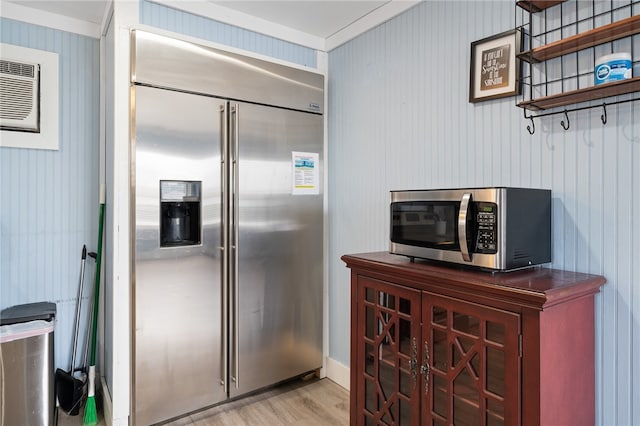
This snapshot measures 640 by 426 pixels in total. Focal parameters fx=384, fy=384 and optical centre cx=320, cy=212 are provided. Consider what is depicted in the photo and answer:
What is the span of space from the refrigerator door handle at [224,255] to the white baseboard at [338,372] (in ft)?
2.58

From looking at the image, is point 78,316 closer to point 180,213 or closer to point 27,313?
point 27,313

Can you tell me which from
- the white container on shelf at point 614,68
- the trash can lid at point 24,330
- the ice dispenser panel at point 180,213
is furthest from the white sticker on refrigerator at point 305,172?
the white container on shelf at point 614,68

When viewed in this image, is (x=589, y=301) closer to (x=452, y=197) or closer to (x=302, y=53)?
(x=452, y=197)

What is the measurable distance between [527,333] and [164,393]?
1.92m

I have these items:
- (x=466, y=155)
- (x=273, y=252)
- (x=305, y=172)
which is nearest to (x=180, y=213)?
(x=273, y=252)

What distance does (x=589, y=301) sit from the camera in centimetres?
146

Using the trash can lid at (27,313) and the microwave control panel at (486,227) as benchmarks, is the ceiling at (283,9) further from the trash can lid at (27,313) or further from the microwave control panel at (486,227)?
the trash can lid at (27,313)

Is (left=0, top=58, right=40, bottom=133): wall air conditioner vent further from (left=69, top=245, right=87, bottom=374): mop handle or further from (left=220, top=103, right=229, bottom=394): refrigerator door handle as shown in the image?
(left=220, top=103, right=229, bottom=394): refrigerator door handle

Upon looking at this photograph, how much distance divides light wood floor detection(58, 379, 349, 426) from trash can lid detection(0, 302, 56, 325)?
66 centimetres

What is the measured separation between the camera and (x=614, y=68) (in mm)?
1362

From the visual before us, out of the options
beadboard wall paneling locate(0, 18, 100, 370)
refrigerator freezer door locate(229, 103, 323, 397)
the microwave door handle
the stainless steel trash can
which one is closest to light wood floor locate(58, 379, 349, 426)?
refrigerator freezer door locate(229, 103, 323, 397)

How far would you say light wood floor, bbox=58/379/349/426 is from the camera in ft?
7.43

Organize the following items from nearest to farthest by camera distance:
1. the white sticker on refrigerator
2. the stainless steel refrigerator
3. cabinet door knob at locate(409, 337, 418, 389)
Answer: cabinet door knob at locate(409, 337, 418, 389) → the stainless steel refrigerator → the white sticker on refrigerator

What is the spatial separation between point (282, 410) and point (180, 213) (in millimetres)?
1370
